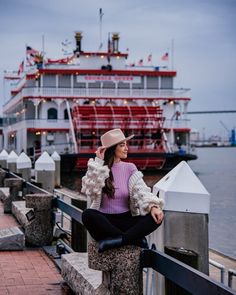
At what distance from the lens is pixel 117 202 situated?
386 cm

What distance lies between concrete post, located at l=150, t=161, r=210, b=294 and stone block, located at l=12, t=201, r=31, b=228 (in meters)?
4.99

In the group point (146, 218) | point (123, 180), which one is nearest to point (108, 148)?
point (123, 180)

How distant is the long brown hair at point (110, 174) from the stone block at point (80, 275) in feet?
3.27

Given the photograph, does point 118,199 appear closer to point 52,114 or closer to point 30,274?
point 30,274

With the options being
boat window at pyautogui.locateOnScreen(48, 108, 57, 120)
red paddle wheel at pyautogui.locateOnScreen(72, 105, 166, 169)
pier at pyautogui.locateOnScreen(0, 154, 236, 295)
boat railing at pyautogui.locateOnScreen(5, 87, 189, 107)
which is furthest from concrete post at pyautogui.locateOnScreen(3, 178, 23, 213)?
boat window at pyautogui.locateOnScreen(48, 108, 57, 120)

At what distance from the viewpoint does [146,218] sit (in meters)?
3.71

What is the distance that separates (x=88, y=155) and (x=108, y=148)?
109 ft

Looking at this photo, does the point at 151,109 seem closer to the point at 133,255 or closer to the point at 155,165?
the point at 155,165

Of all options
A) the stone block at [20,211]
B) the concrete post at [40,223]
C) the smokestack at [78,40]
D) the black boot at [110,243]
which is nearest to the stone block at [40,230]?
the concrete post at [40,223]

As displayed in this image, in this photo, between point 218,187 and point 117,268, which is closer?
point 117,268

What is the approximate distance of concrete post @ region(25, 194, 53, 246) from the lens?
762cm

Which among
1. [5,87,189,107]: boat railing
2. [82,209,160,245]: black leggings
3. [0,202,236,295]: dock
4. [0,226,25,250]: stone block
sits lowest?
[0,202,236,295]: dock

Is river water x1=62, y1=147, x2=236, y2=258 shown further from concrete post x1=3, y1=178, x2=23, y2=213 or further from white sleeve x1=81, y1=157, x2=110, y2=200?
white sleeve x1=81, y1=157, x2=110, y2=200

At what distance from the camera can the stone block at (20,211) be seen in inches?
352
